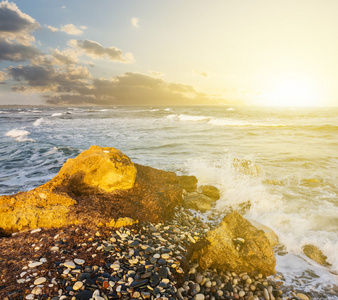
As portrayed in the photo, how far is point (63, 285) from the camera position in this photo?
2697 millimetres

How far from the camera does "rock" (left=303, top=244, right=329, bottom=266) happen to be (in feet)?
13.9

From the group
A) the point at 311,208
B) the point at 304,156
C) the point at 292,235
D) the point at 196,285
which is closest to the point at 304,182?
the point at 311,208

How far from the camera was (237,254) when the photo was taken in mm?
3705

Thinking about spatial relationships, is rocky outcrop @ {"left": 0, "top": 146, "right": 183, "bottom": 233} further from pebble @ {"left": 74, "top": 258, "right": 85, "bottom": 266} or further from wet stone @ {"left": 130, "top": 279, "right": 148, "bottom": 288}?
wet stone @ {"left": 130, "top": 279, "right": 148, "bottom": 288}

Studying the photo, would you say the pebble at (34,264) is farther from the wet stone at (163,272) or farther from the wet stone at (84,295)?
the wet stone at (163,272)

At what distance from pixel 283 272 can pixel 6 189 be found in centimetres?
928

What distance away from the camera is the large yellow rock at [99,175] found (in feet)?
17.1

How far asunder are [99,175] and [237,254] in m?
3.64

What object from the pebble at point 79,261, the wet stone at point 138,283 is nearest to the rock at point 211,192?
the wet stone at point 138,283

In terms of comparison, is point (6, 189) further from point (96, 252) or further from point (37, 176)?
point (96, 252)

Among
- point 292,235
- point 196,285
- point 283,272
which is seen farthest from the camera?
point 292,235

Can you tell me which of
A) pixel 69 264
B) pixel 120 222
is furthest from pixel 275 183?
pixel 69 264

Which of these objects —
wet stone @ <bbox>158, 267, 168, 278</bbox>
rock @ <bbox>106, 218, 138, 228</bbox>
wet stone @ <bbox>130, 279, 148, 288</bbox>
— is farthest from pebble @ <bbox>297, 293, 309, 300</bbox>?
rock @ <bbox>106, 218, 138, 228</bbox>

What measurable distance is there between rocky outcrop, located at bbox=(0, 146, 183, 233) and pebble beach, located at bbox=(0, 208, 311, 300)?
1.00 feet
